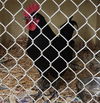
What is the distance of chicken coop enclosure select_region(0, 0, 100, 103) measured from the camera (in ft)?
5.38

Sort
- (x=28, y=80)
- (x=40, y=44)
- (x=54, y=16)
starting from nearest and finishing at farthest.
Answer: (x=40, y=44) → (x=28, y=80) → (x=54, y=16)

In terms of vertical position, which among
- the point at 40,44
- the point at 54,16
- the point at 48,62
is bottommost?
the point at 48,62

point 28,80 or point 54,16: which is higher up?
point 54,16

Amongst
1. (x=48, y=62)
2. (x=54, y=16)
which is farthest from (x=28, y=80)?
(x=54, y=16)

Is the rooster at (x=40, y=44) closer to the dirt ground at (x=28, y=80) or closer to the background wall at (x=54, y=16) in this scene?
the dirt ground at (x=28, y=80)

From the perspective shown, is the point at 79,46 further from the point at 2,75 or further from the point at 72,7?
the point at 2,75

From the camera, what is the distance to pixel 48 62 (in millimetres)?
2273

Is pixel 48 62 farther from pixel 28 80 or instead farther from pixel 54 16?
pixel 54 16

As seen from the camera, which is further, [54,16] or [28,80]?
[54,16]

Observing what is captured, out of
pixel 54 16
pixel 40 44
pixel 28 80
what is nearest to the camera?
pixel 40 44

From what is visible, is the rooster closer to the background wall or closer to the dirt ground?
the dirt ground

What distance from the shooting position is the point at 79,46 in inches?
136

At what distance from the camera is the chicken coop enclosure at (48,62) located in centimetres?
164

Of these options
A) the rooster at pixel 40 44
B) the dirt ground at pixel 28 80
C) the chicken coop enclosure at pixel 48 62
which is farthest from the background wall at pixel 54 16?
the rooster at pixel 40 44
